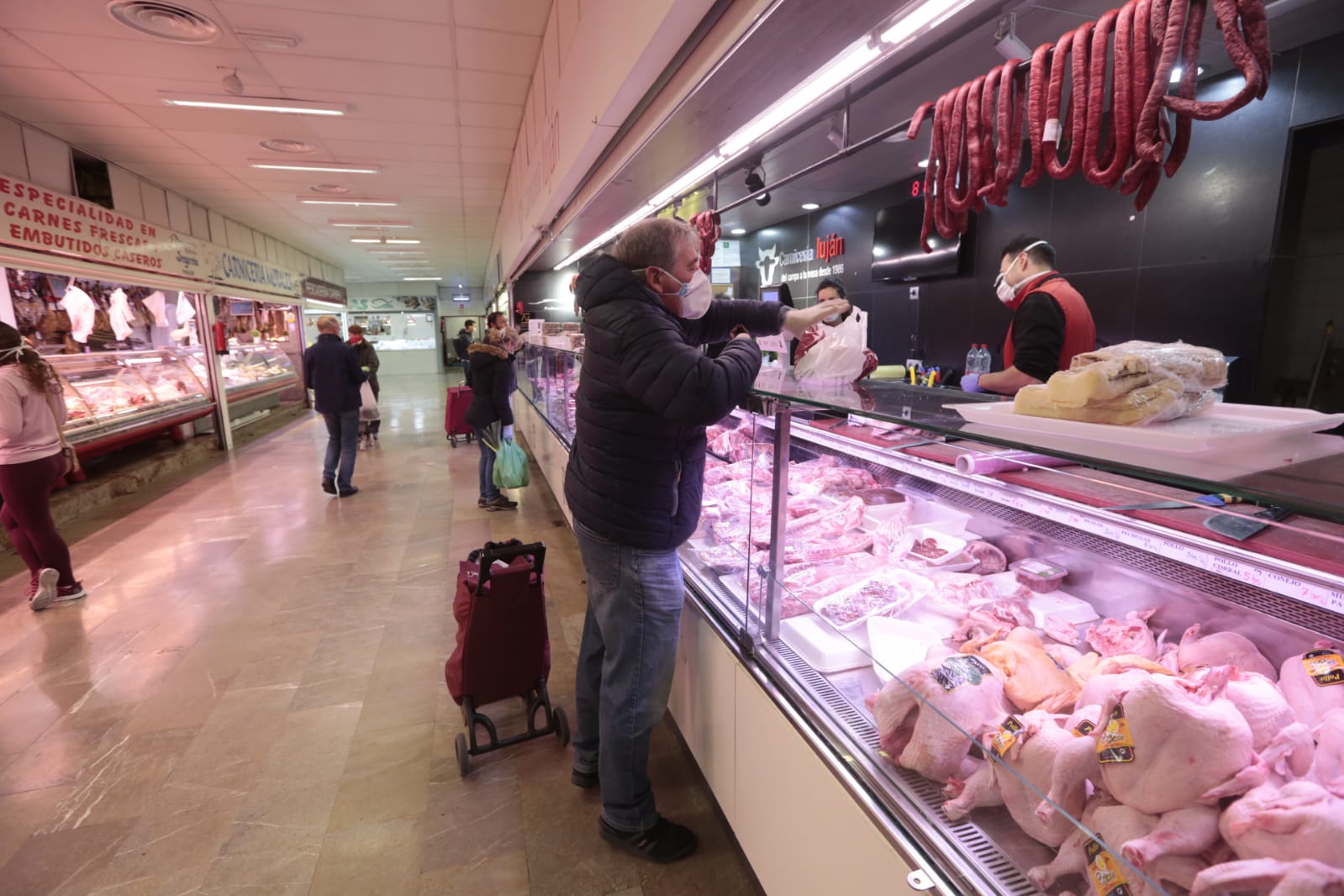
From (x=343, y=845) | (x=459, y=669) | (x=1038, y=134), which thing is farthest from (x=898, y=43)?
(x=343, y=845)

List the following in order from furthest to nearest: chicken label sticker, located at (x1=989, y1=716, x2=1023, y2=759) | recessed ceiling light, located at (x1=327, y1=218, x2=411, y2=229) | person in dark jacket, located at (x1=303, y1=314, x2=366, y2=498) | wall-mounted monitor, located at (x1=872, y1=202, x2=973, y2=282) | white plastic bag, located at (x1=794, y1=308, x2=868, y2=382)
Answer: recessed ceiling light, located at (x1=327, y1=218, x2=411, y2=229) < wall-mounted monitor, located at (x1=872, y1=202, x2=973, y2=282) < person in dark jacket, located at (x1=303, y1=314, x2=366, y2=498) < white plastic bag, located at (x1=794, y1=308, x2=868, y2=382) < chicken label sticker, located at (x1=989, y1=716, x2=1023, y2=759)

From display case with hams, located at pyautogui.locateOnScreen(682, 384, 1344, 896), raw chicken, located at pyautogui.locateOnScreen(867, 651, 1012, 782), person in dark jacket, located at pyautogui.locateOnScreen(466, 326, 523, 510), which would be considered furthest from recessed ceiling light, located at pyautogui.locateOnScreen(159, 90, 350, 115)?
raw chicken, located at pyautogui.locateOnScreen(867, 651, 1012, 782)

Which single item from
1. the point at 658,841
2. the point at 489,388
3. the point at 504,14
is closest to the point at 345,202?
the point at 489,388

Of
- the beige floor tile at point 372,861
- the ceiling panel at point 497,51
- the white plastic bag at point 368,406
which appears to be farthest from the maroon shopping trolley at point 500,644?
the white plastic bag at point 368,406

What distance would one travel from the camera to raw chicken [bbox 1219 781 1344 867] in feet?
2.45

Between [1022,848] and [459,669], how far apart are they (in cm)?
208

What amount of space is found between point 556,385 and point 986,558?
4891 mm

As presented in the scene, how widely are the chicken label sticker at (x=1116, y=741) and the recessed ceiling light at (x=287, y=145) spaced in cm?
773

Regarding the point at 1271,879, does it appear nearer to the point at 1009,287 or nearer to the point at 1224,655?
the point at 1224,655

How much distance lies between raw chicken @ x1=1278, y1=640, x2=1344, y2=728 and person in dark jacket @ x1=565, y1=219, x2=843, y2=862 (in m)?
1.22

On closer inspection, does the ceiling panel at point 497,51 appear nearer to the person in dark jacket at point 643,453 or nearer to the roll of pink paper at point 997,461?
the person in dark jacket at point 643,453

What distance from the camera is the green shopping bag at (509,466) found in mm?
5578

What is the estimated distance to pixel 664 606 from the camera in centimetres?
197

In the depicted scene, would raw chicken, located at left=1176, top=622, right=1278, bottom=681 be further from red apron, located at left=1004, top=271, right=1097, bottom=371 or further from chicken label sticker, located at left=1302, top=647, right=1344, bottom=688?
red apron, located at left=1004, top=271, right=1097, bottom=371
